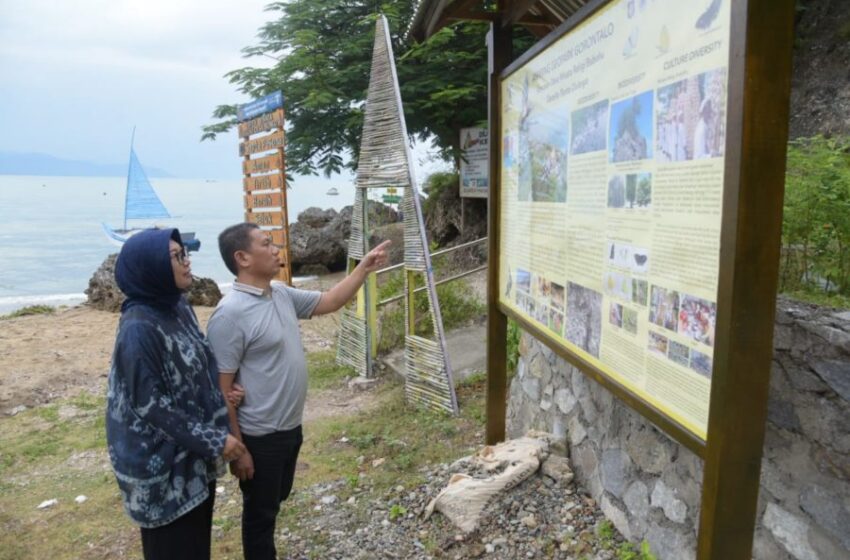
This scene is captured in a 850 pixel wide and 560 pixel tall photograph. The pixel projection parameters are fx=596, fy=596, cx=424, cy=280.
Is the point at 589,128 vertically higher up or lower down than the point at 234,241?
higher up

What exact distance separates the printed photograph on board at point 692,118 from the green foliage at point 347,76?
26.2 ft

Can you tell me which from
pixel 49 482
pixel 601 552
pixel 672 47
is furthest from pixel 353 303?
pixel 672 47

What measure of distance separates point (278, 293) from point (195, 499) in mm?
1001

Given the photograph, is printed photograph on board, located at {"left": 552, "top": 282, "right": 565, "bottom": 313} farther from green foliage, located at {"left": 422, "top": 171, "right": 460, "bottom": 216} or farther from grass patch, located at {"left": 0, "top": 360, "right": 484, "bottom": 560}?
green foliage, located at {"left": 422, "top": 171, "right": 460, "bottom": 216}

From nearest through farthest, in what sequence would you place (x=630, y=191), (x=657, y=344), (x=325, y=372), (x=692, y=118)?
1. (x=692, y=118)
2. (x=657, y=344)
3. (x=630, y=191)
4. (x=325, y=372)

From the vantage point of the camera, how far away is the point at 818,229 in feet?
8.40

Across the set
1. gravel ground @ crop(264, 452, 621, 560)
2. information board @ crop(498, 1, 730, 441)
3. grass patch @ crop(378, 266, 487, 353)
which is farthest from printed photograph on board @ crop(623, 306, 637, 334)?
grass patch @ crop(378, 266, 487, 353)

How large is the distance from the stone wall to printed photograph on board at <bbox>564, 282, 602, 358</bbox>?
0.57 m

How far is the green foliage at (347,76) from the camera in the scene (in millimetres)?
10117

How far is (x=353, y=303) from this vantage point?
292 inches

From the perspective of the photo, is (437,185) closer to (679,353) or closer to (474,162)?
(474,162)

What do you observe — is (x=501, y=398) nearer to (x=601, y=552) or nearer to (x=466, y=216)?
(x=601, y=552)

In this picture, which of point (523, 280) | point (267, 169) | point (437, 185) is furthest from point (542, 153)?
point (437, 185)

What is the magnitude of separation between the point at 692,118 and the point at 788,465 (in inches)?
47.4
